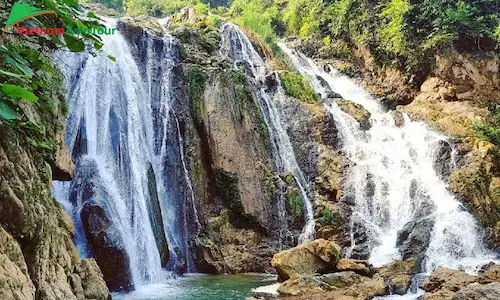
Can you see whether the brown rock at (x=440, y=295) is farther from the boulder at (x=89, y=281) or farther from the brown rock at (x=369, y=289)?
the boulder at (x=89, y=281)

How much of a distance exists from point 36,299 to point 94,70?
12.6 metres

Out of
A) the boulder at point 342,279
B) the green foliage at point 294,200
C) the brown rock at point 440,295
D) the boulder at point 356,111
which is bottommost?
the brown rock at point 440,295

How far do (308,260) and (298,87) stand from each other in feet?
35.8

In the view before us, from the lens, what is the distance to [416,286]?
11719 millimetres

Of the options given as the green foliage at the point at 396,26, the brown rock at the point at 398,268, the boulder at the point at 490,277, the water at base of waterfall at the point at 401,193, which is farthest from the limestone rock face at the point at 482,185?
the green foliage at the point at 396,26

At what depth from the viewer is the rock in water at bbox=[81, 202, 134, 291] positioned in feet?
37.9

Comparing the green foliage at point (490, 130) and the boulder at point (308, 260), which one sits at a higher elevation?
the green foliage at point (490, 130)

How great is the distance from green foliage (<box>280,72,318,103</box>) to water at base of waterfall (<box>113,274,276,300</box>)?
386 inches

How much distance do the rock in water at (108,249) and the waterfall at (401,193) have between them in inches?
333

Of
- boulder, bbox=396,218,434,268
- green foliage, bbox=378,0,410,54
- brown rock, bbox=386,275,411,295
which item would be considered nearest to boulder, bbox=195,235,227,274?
brown rock, bbox=386,275,411,295

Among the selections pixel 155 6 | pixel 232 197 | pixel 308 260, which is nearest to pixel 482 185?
pixel 308 260

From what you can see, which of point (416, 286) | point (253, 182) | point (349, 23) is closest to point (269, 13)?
point (349, 23)

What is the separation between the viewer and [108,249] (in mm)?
11594

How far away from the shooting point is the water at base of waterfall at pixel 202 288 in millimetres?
10977
